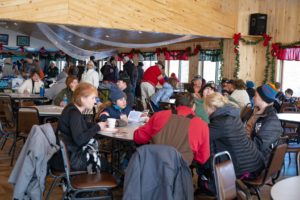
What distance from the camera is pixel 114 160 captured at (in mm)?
4922

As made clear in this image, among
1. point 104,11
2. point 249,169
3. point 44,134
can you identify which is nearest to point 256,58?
point 104,11

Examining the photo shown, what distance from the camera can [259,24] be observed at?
1076cm

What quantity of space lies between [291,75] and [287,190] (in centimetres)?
957

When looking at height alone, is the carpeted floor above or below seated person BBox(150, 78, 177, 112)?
below

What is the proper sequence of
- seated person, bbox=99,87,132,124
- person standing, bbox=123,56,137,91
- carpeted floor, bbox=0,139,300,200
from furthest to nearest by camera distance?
person standing, bbox=123,56,137,91, seated person, bbox=99,87,132,124, carpeted floor, bbox=0,139,300,200

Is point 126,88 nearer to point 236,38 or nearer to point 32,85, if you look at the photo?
point 32,85

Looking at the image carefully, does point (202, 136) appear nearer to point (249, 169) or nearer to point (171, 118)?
point (171, 118)

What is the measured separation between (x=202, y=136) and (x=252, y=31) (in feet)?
26.7

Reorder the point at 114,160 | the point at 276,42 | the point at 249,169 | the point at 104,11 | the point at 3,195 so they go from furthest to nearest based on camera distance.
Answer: the point at 276,42 → the point at 104,11 → the point at 114,160 → the point at 3,195 → the point at 249,169

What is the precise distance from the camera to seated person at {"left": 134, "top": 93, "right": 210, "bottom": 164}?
10.5 feet

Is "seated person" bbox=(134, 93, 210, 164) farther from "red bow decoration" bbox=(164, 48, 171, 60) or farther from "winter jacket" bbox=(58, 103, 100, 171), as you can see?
"red bow decoration" bbox=(164, 48, 171, 60)

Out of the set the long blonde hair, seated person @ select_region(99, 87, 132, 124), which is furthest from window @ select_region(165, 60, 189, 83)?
the long blonde hair

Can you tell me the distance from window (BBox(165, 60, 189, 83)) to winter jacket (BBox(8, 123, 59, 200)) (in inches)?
489

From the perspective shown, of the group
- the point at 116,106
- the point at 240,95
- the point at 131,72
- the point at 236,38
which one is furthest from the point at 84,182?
the point at 131,72
